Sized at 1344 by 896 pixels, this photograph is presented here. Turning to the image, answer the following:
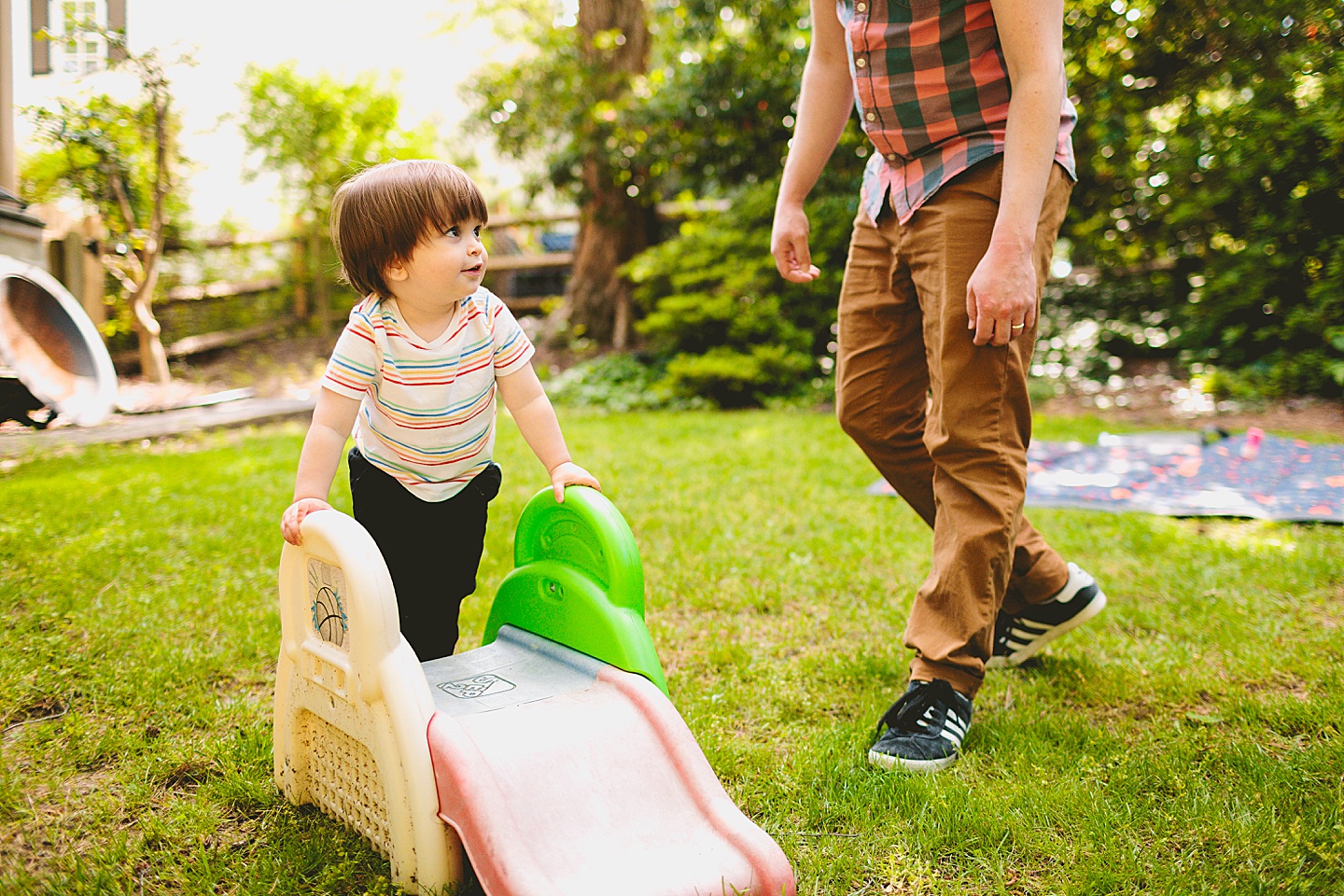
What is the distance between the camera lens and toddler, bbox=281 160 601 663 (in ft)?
5.48

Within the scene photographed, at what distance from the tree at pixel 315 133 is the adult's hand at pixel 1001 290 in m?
7.71

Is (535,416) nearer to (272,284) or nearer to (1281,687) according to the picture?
(1281,687)

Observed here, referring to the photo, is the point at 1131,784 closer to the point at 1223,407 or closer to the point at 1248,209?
the point at 1223,407

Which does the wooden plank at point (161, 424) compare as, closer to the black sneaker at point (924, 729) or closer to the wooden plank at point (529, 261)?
the wooden plank at point (529, 261)

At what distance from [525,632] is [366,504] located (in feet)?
1.27

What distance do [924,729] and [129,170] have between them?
6.24 metres

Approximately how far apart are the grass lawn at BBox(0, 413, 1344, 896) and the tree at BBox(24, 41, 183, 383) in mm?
2370

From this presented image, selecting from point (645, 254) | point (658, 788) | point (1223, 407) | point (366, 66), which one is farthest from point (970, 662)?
point (366, 66)

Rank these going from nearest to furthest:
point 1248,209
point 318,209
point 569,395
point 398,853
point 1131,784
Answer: point 398,853 < point 1131,784 < point 1248,209 < point 569,395 < point 318,209

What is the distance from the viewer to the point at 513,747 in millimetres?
1441

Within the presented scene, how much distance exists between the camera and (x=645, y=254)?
7836 mm

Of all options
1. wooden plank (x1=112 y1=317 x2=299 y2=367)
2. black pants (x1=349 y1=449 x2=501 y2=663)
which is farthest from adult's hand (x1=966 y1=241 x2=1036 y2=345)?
wooden plank (x1=112 y1=317 x2=299 y2=367)

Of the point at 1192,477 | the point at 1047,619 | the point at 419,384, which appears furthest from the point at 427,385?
the point at 1192,477

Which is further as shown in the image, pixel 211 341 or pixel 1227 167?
pixel 211 341
